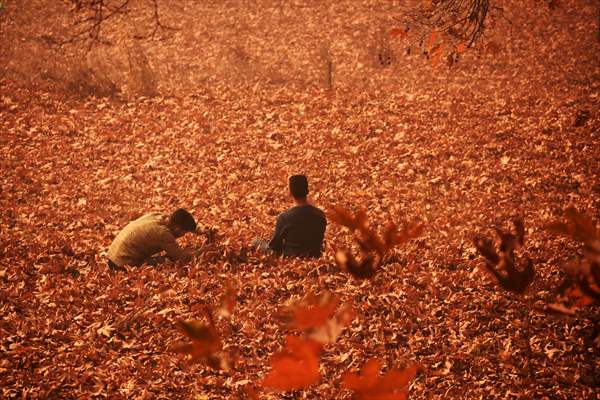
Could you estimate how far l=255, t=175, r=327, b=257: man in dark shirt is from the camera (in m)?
5.47

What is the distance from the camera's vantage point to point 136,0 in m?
18.0

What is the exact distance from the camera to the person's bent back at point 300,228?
215 inches

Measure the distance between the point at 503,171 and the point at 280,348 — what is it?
5057 mm

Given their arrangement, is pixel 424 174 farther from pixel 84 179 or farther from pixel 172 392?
pixel 84 179

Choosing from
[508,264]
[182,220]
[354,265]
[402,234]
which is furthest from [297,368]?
[182,220]

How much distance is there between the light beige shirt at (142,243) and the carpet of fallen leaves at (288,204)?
0.73 feet

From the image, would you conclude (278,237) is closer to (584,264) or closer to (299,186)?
(299,186)

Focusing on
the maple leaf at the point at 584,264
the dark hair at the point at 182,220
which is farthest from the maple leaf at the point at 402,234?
the dark hair at the point at 182,220

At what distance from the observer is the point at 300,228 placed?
551cm

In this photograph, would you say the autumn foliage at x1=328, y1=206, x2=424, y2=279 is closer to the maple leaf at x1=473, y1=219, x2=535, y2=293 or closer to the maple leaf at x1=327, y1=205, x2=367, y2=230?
the maple leaf at x1=327, y1=205, x2=367, y2=230

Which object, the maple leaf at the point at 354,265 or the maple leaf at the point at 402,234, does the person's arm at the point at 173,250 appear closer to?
the maple leaf at the point at 354,265

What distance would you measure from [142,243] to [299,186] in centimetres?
198

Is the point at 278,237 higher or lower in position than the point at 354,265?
lower

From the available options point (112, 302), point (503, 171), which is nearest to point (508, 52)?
point (503, 171)
